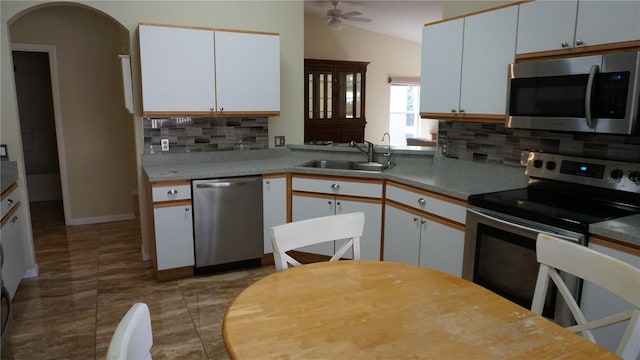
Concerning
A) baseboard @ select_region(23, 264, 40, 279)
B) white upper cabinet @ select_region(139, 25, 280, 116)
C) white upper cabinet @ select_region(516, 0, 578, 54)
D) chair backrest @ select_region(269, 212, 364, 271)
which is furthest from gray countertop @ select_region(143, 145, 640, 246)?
baseboard @ select_region(23, 264, 40, 279)

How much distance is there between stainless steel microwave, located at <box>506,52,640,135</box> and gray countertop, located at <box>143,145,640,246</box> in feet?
1.70

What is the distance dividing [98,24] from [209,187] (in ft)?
9.53

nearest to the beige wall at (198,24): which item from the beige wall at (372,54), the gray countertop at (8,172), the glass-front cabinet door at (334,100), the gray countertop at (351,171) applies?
the gray countertop at (8,172)

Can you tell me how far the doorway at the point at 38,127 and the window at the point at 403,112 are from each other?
251 inches

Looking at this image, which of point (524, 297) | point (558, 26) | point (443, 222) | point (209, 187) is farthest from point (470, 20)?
point (209, 187)

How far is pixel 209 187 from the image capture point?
338cm

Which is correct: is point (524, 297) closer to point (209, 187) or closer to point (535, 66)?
point (535, 66)

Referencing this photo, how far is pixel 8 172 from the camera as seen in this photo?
3.22 meters

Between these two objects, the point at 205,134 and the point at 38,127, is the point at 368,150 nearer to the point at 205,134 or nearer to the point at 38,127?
the point at 205,134

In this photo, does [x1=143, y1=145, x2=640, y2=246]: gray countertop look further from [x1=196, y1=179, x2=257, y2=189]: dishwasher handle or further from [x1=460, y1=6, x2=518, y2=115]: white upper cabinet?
[x1=460, y1=6, x2=518, y2=115]: white upper cabinet

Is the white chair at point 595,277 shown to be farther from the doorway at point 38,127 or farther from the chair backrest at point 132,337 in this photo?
the doorway at point 38,127

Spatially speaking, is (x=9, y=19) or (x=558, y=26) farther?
(x=9, y=19)

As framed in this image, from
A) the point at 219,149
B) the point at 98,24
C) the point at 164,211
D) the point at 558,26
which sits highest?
the point at 98,24

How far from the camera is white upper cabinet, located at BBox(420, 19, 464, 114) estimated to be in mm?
3018
